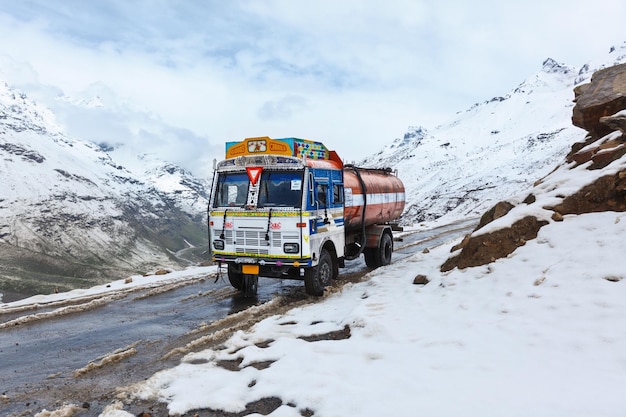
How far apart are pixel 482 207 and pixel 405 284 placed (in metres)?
59.3

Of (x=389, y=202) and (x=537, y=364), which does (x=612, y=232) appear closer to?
(x=537, y=364)

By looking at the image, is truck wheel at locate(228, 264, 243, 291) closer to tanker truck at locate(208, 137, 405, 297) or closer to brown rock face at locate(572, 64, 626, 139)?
tanker truck at locate(208, 137, 405, 297)

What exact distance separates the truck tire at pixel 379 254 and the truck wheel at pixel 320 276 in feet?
13.3

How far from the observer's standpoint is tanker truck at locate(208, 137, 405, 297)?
11.6 m

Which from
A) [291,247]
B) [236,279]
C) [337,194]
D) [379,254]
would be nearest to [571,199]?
[337,194]

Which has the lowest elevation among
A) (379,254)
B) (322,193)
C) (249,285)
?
(249,285)

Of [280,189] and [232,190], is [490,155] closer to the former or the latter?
[280,189]

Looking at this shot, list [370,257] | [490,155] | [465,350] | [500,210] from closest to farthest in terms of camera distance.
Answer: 1. [465,350]
2. [500,210]
3. [370,257]
4. [490,155]

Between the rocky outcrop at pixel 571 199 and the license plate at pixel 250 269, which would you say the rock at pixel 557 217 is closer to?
the rocky outcrop at pixel 571 199

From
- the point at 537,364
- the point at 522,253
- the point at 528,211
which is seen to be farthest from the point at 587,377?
the point at 528,211

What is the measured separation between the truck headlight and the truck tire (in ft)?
19.6

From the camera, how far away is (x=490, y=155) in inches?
4870

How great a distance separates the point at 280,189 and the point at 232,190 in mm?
1448

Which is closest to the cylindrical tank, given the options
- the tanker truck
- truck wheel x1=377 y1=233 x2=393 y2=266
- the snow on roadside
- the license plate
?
truck wheel x1=377 y1=233 x2=393 y2=266
